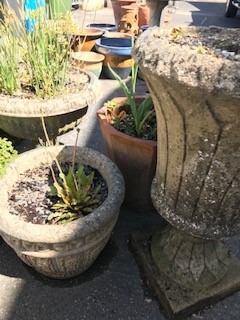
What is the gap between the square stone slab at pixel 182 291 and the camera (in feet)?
5.01

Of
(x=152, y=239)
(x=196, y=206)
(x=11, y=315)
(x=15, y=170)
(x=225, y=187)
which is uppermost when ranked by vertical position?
(x=225, y=187)

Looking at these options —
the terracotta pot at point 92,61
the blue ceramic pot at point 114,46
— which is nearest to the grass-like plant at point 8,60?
the terracotta pot at point 92,61

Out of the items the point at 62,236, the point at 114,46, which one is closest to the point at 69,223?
the point at 62,236

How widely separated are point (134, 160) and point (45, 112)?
0.60 metres

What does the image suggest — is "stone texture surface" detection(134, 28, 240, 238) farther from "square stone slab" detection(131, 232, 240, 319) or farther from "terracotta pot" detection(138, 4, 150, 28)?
"terracotta pot" detection(138, 4, 150, 28)

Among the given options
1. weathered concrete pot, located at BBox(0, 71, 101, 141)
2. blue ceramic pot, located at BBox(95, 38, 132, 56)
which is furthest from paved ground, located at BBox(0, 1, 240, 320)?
blue ceramic pot, located at BBox(95, 38, 132, 56)

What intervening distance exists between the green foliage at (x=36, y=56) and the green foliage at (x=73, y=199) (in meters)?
0.68

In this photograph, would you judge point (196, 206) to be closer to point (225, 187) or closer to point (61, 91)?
point (225, 187)

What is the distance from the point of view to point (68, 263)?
4.95 ft

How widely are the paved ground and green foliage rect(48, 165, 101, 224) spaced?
0.40m

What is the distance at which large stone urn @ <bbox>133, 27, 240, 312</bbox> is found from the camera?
2.96ft

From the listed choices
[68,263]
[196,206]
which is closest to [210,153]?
[196,206]

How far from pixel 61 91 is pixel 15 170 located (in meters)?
0.64

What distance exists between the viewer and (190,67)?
0.89 meters
